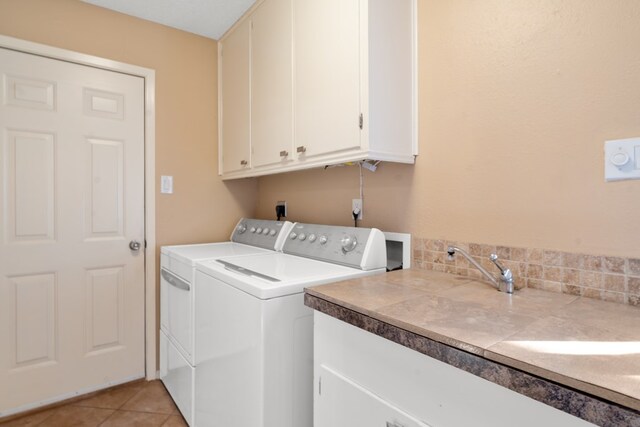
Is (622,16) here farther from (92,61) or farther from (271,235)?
(92,61)

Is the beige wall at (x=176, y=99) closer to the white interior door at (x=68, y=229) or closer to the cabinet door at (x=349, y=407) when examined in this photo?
the white interior door at (x=68, y=229)

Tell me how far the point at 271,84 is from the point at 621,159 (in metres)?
1.57

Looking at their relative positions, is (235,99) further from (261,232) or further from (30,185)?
(30,185)

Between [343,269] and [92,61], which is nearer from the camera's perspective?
[343,269]

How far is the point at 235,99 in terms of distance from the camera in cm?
231

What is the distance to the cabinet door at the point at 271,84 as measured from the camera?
1.79m

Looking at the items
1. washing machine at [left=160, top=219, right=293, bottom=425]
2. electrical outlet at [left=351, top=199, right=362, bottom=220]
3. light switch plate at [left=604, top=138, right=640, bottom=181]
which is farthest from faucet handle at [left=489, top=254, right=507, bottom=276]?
washing machine at [left=160, top=219, right=293, bottom=425]

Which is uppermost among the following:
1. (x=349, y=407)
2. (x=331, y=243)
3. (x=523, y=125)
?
(x=523, y=125)

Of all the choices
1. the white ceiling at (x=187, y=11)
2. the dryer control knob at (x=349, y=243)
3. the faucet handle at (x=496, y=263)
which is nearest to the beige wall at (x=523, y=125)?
the faucet handle at (x=496, y=263)

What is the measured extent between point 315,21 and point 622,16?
3.68ft

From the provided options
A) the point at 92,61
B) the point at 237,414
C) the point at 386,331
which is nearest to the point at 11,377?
the point at 237,414

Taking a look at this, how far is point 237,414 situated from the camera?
4.33 feet

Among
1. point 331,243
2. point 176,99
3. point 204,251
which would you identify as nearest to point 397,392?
point 331,243

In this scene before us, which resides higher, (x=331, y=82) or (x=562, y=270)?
(x=331, y=82)
